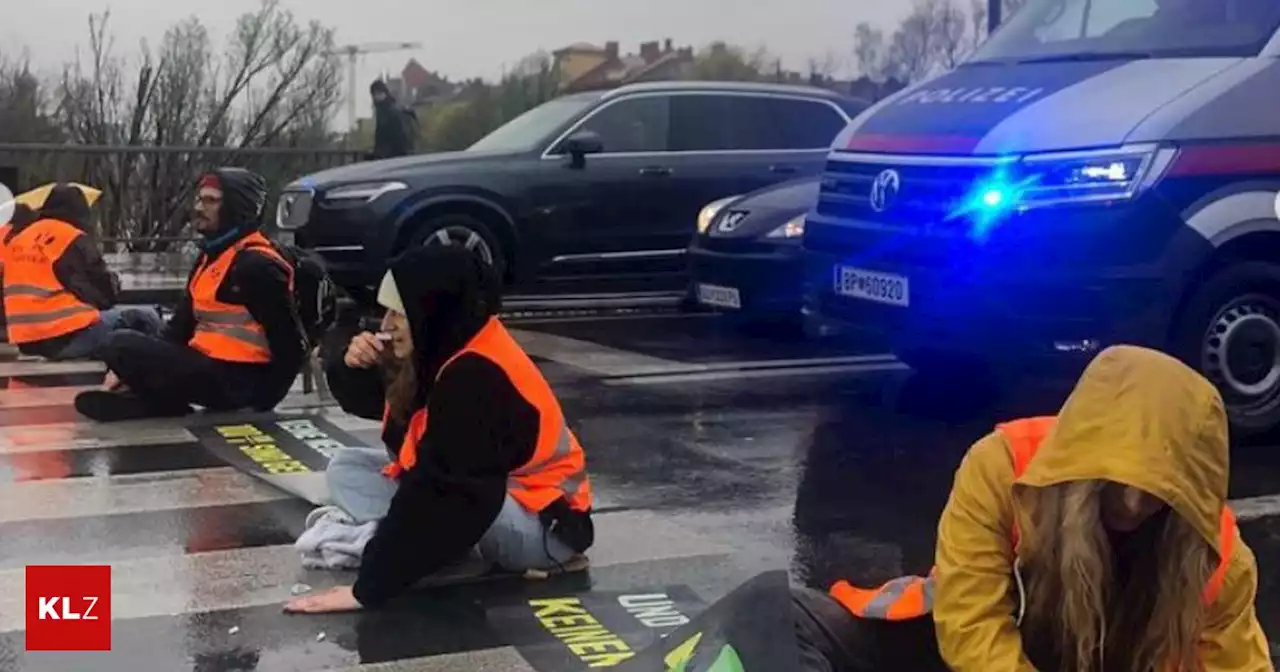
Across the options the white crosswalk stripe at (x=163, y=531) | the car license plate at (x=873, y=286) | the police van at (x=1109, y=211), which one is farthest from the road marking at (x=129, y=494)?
the police van at (x=1109, y=211)

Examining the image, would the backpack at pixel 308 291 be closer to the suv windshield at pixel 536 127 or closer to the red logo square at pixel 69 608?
the red logo square at pixel 69 608

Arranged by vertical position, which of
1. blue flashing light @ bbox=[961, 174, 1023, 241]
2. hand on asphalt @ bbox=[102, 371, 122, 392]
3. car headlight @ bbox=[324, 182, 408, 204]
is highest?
blue flashing light @ bbox=[961, 174, 1023, 241]

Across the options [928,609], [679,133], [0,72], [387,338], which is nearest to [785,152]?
[679,133]

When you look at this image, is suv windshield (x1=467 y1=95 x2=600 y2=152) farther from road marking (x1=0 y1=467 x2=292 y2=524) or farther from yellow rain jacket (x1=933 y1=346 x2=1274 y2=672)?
yellow rain jacket (x1=933 y1=346 x2=1274 y2=672)

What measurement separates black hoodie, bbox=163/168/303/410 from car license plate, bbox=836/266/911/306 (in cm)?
262

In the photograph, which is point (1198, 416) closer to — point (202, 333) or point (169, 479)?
point (169, 479)

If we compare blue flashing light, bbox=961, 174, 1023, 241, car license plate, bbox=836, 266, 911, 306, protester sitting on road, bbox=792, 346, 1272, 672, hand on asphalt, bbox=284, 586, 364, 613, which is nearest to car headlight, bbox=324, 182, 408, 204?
car license plate, bbox=836, 266, 911, 306

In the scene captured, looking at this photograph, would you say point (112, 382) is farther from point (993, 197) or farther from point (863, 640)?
point (863, 640)

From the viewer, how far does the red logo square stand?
463cm

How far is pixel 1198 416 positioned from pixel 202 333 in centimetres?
581

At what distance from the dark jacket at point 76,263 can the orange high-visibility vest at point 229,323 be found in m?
1.83

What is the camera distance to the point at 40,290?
938 centimetres

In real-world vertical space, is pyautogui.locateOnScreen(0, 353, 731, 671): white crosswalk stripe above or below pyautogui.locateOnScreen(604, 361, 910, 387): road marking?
above

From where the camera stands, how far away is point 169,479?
671 cm
